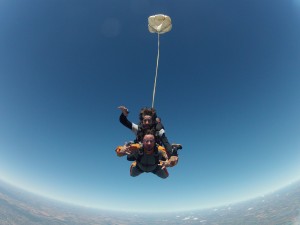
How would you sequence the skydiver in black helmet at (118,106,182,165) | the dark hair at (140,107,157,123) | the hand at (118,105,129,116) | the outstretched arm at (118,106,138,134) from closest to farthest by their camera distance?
the hand at (118,105,129,116) → the outstretched arm at (118,106,138,134) → the skydiver in black helmet at (118,106,182,165) → the dark hair at (140,107,157,123)

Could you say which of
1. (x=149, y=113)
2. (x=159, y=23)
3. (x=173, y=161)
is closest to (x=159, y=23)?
(x=159, y=23)

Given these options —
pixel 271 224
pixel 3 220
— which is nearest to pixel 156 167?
pixel 271 224

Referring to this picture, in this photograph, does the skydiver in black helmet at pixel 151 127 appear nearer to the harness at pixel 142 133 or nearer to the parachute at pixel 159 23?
the harness at pixel 142 133

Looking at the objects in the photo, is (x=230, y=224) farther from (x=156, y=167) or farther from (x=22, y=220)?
(x=156, y=167)

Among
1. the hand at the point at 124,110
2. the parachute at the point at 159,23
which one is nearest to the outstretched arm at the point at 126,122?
the hand at the point at 124,110

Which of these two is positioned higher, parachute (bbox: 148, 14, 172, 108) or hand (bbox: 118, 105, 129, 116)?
parachute (bbox: 148, 14, 172, 108)

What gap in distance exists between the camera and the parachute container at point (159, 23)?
624cm

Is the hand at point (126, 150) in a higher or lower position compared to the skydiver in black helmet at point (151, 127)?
lower

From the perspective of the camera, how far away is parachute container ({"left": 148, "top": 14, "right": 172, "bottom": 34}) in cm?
624

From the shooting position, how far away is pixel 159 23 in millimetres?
6383

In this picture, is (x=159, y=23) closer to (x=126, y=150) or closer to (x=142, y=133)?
(x=142, y=133)

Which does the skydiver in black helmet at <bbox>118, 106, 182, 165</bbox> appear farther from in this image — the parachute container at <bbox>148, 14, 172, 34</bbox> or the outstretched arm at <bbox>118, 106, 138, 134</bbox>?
the parachute container at <bbox>148, 14, 172, 34</bbox>

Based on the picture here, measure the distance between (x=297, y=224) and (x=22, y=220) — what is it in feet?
666

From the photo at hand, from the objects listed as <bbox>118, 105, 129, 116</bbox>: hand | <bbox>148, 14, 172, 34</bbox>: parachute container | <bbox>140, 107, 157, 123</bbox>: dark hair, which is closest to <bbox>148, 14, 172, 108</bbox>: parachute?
<bbox>148, 14, 172, 34</bbox>: parachute container
